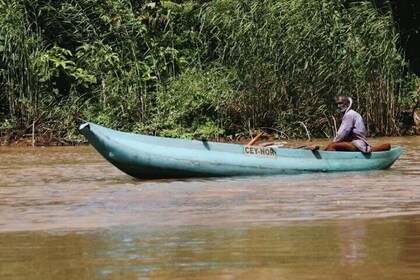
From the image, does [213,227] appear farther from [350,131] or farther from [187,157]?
[350,131]

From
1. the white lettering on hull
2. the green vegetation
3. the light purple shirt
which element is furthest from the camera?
the green vegetation

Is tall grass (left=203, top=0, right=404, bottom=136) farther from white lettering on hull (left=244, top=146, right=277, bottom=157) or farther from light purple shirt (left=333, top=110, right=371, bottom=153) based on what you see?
white lettering on hull (left=244, top=146, right=277, bottom=157)

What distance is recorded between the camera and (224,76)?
21.2m

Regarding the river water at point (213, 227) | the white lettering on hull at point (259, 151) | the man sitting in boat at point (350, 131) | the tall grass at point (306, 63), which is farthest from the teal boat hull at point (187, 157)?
the tall grass at point (306, 63)

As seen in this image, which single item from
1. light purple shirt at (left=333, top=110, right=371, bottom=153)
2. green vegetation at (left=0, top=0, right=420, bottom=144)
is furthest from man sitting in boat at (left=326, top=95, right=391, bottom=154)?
green vegetation at (left=0, top=0, right=420, bottom=144)

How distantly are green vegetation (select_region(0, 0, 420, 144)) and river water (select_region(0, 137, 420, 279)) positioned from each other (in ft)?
24.1

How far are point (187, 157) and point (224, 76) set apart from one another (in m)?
8.75

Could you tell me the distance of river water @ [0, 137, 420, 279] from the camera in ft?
19.0

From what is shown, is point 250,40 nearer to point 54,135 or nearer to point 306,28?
point 306,28

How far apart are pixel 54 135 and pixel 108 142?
800 centimetres

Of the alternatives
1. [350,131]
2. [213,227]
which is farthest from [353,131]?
[213,227]

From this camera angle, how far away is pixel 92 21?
22156 mm

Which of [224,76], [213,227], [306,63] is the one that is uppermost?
[306,63]

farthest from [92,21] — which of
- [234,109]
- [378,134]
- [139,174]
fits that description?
[139,174]
